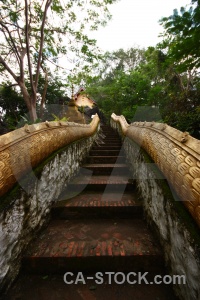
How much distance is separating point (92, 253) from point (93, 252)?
0.01 meters

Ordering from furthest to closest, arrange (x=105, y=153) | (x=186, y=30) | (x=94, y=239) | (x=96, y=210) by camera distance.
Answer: (x=105, y=153) → (x=186, y=30) → (x=96, y=210) → (x=94, y=239)

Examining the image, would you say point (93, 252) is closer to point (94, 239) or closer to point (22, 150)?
point (94, 239)

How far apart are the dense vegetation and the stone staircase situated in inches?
83.1

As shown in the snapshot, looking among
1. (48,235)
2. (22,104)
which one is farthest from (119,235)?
(22,104)

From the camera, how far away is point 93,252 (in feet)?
4.14

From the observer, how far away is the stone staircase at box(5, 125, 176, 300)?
1.06 meters

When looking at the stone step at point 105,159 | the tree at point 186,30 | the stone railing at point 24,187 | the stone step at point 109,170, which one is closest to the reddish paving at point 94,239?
the stone railing at point 24,187

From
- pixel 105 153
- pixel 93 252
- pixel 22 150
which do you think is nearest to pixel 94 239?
pixel 93 252

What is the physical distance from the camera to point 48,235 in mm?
1487

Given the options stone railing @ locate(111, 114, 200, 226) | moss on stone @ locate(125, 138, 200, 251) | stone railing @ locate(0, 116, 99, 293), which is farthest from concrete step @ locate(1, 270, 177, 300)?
stone railing @ locate(111, 114, 200, 226)

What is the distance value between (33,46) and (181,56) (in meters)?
9.44

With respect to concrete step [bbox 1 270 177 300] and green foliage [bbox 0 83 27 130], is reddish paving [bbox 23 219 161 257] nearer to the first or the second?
concrete step [bbox 1 270 177 300]

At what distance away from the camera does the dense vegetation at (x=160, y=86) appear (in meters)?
2.26

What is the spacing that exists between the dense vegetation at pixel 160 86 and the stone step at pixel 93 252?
2240mm
